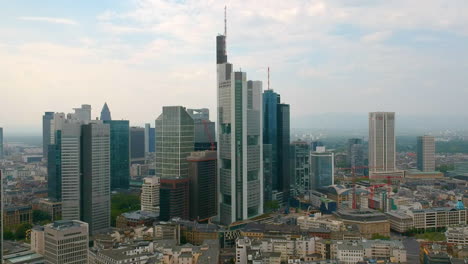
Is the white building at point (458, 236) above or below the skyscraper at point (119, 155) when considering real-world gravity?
below

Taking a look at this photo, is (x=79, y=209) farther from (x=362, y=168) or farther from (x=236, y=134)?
(x=362, y=168)

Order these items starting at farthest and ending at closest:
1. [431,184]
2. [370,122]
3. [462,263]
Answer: [370,122] → [431,184] → [462,263]

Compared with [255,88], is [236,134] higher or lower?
lower

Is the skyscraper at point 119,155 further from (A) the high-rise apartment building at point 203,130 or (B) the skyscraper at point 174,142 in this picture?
(B) the skyscraper at point 174,142

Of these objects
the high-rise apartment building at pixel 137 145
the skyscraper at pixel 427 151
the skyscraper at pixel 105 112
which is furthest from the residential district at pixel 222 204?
the high-rise apartment building at pixel 137 145

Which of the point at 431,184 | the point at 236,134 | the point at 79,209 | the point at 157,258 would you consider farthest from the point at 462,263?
the point at 431,184

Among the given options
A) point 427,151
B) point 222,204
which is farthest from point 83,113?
point 427,151

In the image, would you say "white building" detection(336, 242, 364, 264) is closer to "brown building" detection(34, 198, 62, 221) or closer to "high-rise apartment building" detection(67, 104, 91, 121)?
"brown building" detection(34, 198, 62, 221)
